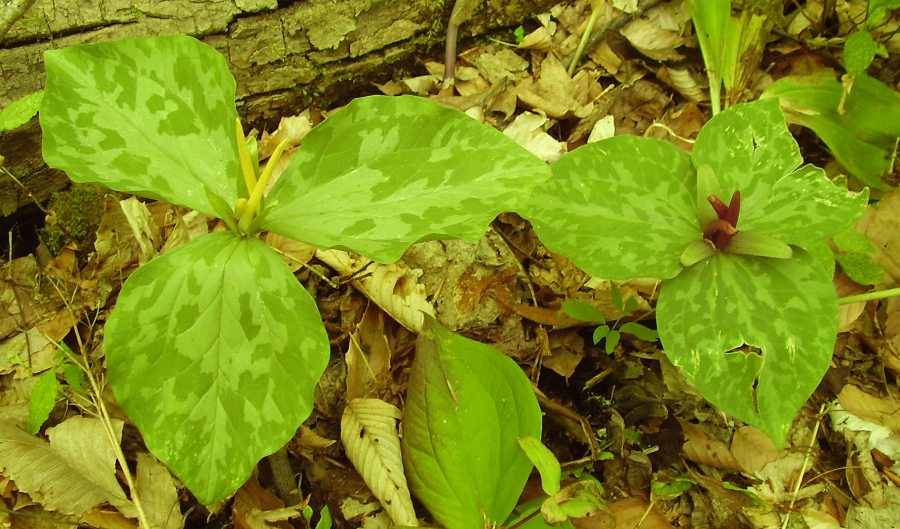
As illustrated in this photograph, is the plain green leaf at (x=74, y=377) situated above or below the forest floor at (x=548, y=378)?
above

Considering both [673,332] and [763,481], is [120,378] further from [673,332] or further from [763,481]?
[763,481]

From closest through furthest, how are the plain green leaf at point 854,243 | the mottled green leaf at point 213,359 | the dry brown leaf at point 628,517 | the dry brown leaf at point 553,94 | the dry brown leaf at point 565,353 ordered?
the mottled green leaf at point 213,359
the dry brown leaf at point 628,517
the dry brown leaf at point 565,353
the plain green leaf at point 854,243
the dry brown leaf at point 553,94

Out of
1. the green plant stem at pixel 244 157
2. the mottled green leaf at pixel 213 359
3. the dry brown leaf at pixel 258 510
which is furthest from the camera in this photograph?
the dry brown leaf at pixel 258 510

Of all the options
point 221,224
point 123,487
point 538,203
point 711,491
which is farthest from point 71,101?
point 711,491

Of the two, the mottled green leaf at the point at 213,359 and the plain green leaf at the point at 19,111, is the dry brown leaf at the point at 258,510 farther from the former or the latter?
the plain green leaf at the point at 19,111

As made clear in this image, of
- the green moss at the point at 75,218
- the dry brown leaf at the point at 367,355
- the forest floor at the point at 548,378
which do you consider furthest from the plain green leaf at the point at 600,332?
the green moss at the point at 75,218

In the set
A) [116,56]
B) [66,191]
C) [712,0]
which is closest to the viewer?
[116,56]

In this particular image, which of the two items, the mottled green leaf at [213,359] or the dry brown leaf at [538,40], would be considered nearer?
the mottled green leaf at [213,359]
